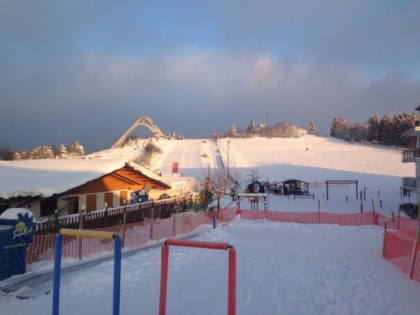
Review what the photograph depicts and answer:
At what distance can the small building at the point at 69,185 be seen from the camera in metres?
15.9

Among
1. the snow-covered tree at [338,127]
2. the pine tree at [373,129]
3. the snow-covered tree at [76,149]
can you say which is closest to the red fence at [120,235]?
the snow-covered tree at [76,149]

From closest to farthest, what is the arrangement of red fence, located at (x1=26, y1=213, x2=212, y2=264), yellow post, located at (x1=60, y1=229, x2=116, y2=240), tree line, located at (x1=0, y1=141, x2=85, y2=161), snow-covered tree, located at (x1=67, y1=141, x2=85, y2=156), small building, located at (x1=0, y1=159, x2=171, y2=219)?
yellow post, located at (x1=60, y1=229, x2=116, y2=240)
red fence, located at (x1=26, y1=213, x2=212, y2=264)
small building, located at (x1=0, y1=159, x2=171, y2=219)
tree line, located at (x1=0, y1=141, x2=85, y2=161)
snow-covered tree, located at (x1=67, y1=141, x2=85, y2=156)

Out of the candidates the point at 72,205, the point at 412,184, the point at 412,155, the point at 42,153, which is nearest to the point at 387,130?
the point at 412,155

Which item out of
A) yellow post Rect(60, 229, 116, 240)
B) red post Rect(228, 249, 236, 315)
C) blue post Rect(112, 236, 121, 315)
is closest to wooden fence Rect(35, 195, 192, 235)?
yellow post Rect(60, 229, 116, 240)

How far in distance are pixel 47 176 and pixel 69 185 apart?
7.96 feet

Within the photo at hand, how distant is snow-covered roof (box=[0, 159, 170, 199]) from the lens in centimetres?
1546

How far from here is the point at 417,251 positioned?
33.0ft

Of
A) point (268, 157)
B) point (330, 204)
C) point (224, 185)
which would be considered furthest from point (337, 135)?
point (224, 185)

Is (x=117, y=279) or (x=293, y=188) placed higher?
(x=117, y=279)

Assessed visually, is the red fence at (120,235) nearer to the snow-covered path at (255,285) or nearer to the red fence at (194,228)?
the red fence at (194,228)

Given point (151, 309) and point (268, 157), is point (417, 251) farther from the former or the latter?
point (268, 157)

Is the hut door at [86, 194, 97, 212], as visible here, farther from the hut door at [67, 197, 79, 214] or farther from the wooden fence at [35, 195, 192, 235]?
the wooden fence at [35, 195, 192, 235]

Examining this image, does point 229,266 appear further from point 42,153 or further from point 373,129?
point 373,129

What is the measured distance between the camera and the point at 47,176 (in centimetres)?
1811
